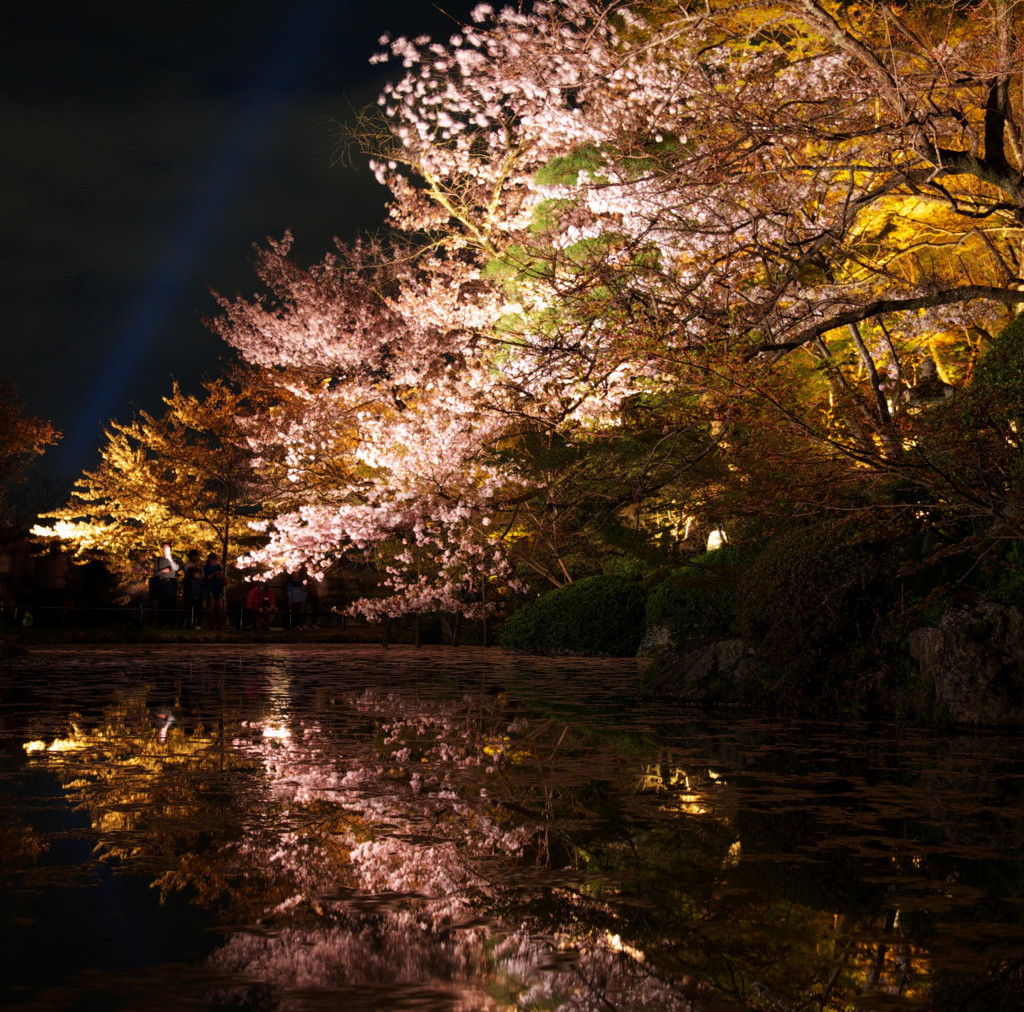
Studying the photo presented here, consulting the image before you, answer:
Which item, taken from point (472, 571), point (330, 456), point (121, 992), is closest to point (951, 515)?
point (121, 992)

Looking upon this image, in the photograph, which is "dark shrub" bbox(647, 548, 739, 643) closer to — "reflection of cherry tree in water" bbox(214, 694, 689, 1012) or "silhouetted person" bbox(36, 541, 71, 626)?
"reflection of cherry tree in water" bbox(214, 694, 689, 1012)

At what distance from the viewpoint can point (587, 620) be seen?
19.3 m

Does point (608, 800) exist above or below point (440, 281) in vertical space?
below

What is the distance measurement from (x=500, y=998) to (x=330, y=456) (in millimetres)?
21218

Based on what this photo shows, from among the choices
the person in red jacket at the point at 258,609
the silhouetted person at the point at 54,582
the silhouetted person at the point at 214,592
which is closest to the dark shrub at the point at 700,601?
the silhouetted person at the point at 214,592

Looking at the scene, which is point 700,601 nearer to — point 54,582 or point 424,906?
point 424,906

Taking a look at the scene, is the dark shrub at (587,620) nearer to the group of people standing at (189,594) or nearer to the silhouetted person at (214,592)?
the silhouetted person at (214,592)

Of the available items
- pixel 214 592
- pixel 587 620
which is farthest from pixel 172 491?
pixel 587 620

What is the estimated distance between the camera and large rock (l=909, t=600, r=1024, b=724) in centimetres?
836

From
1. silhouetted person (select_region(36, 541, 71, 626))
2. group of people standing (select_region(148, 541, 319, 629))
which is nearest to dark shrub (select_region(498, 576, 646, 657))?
group of people standing (select_region(148, 541, 319, 629))

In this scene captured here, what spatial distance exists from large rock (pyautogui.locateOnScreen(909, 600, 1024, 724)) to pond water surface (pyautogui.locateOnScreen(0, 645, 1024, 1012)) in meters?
0.80

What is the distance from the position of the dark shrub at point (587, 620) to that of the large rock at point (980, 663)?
33.6 feet

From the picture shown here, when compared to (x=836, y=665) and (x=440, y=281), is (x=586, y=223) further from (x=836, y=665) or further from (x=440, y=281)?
(x=440, y=281)

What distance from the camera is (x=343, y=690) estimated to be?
1133 cm
